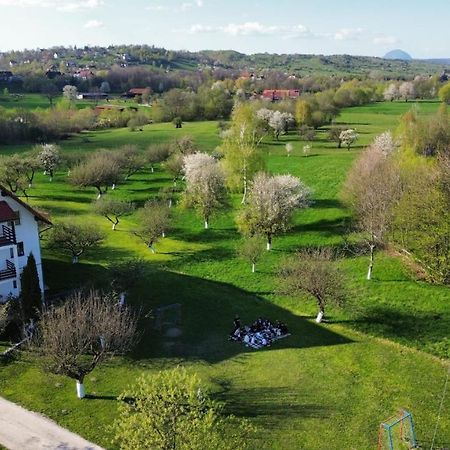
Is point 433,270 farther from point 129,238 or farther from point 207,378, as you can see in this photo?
point 129,238

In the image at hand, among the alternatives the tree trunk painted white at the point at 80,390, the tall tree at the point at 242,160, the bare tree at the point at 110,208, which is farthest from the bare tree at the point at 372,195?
the tree trunk painted white at the point at 80,390

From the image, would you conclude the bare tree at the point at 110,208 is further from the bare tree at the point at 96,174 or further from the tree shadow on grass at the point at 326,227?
the tree shadow on grass at the point at 326,227

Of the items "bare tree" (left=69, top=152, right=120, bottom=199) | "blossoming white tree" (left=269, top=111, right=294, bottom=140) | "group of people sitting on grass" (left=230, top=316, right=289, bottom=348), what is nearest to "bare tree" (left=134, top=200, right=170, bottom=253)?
"bare tree" (left=69, top=152, right=120, bottom=199)

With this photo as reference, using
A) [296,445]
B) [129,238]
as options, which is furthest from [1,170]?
[296,445]

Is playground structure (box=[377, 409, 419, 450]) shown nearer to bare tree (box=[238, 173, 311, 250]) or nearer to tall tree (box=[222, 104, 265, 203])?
bare tree (box=[238, 173, 311, 250])

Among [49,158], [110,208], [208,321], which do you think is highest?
[49,158]

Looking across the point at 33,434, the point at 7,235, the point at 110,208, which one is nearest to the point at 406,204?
the point at 110,208

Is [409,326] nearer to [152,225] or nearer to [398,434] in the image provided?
[398,434]
